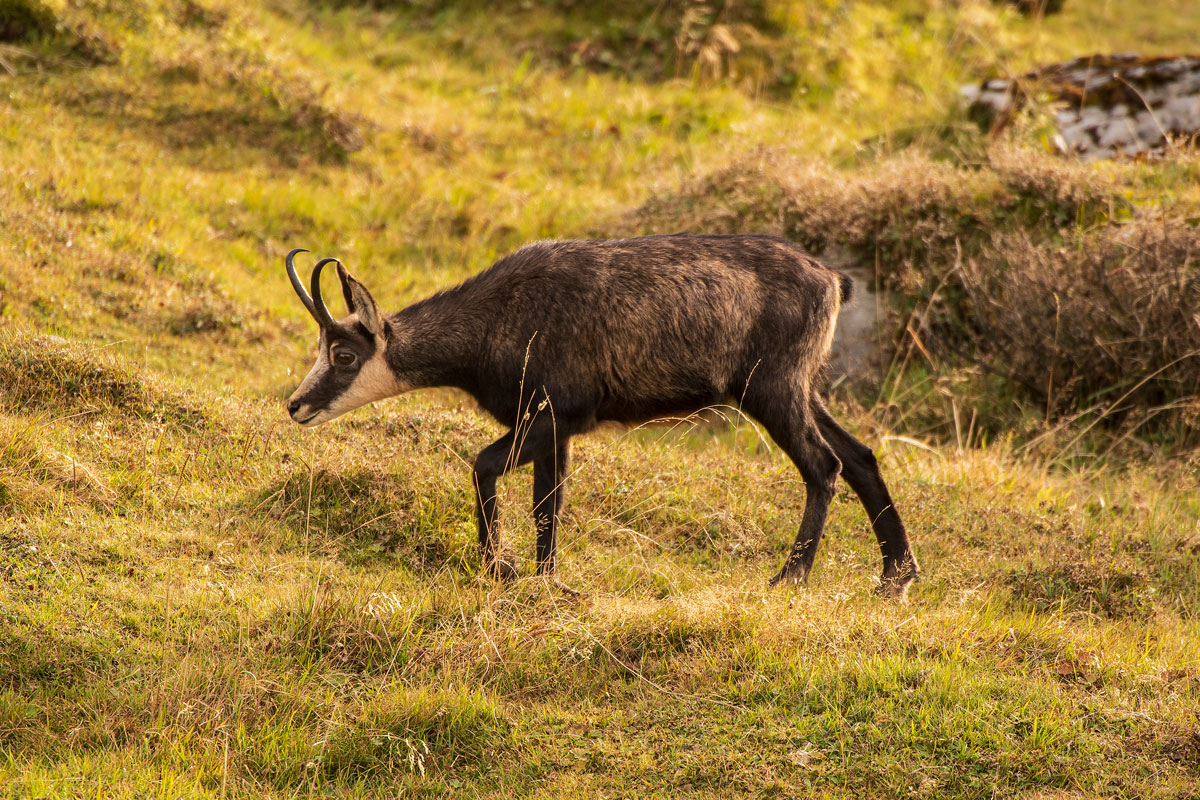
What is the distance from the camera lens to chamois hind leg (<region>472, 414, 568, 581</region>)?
20.4 feet

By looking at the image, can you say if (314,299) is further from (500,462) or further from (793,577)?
(793,577)

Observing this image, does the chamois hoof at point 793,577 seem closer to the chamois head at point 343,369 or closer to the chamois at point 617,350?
the chamois at point 617,350

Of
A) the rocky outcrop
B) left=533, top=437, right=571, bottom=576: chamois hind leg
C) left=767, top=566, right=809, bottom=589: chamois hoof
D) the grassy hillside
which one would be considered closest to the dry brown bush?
the grassy hillside

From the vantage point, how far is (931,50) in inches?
→ 637

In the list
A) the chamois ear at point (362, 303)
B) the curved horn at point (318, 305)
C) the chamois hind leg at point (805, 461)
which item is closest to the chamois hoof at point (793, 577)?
the chamois hind leg at point (805, 461)

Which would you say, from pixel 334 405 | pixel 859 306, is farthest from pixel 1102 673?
pixel 859 306

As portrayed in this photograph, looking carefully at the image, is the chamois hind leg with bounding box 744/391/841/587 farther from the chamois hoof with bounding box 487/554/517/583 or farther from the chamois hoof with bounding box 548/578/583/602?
the chamois hoof with bounding box 487/554/517/583

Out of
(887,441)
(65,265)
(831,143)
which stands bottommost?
(887,441)

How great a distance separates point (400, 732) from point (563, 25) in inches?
500

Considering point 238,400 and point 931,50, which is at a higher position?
point 931,50

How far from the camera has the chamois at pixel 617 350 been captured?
21.3 ft

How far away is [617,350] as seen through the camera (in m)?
6.54

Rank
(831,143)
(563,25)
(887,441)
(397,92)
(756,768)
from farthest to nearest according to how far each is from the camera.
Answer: (563,25) → (397,92) → (831,143) → (887,441) → (756,768)

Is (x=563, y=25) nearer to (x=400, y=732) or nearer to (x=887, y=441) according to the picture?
(x=887, y=441)
